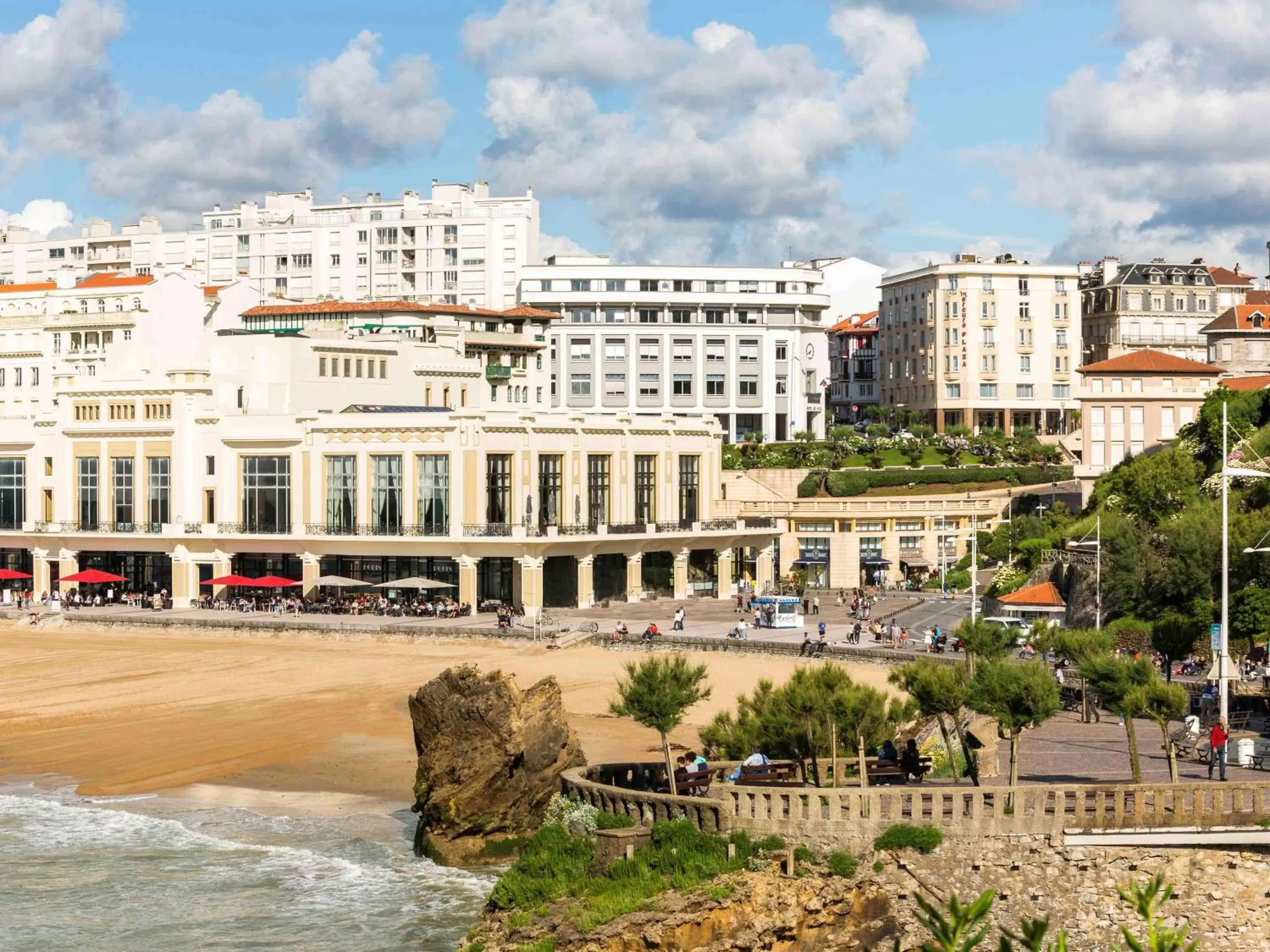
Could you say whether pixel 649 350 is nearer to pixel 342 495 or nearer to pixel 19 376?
pixel 19 376

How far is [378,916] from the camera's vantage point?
A: 35.7 m

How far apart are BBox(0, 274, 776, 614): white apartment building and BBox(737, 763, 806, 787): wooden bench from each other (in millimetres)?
47843

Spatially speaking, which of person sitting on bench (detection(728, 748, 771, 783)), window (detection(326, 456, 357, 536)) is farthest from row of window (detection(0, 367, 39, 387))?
person sitting on bench (detection(728, 748, 771, 783))

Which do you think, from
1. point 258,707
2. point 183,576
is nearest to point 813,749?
→ point 258,707

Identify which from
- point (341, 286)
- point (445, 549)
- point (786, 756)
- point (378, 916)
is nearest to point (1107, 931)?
point (786, 756)

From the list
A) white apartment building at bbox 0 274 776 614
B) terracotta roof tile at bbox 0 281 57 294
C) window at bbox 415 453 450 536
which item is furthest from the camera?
terracotta roof tile at bbox 0 281 57 294

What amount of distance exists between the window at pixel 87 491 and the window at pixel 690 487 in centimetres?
2897

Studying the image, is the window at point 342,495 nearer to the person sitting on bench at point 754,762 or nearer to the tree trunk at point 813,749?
the person sitting on bench at point 754,762

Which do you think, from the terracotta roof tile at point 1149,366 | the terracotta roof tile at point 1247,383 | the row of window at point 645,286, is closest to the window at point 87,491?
the terracotta roof tile at point 1149,366

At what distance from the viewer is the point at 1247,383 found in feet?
309

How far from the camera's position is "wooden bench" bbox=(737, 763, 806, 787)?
114 ft

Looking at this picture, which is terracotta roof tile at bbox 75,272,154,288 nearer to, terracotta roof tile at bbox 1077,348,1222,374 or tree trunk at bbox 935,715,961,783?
terracotta roof tile at bbox 1077,348,1222,374

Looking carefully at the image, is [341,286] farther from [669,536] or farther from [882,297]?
[669,536]

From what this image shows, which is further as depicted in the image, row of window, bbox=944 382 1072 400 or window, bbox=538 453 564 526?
row of window, bbox=944 382 1072 400
